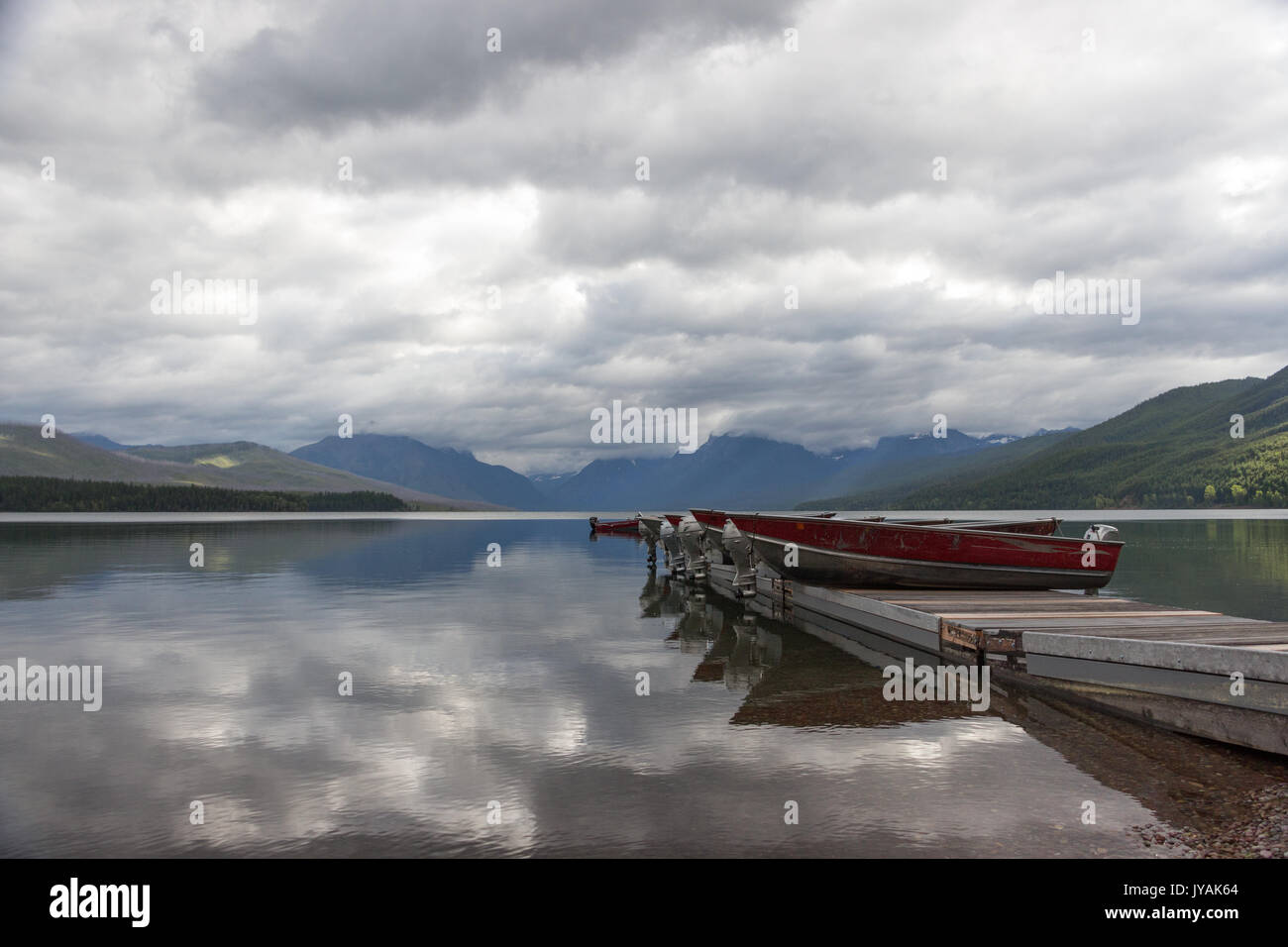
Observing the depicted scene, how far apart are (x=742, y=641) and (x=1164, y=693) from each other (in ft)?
36.0

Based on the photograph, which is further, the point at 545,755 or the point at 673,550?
the point at 673,550

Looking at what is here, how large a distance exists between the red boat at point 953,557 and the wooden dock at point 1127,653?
8.30 feet

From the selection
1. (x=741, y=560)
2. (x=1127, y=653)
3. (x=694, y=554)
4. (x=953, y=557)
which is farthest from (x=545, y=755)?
(x=694, y=554)

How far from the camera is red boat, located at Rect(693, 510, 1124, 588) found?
82.0 feet

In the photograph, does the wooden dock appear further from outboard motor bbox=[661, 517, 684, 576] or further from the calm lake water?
outboard motor bbox=[661, 517, 684, 576]

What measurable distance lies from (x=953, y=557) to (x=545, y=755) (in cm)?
1792

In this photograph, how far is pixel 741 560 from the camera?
97.9 feet

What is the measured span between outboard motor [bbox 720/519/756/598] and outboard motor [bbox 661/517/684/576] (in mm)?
10068

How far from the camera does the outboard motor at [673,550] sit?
134 ft

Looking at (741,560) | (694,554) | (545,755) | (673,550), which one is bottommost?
(545,755)

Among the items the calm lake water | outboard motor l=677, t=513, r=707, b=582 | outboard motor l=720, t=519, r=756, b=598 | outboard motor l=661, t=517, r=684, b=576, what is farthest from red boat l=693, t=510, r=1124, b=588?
outboard motor l=661, t=517, r=684, b=576

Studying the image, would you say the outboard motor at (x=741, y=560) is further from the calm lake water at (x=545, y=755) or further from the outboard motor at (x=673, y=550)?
the outboard motor at (x=673, y=550)

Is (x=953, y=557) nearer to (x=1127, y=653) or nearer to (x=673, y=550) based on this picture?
(x=1127, y=653)
